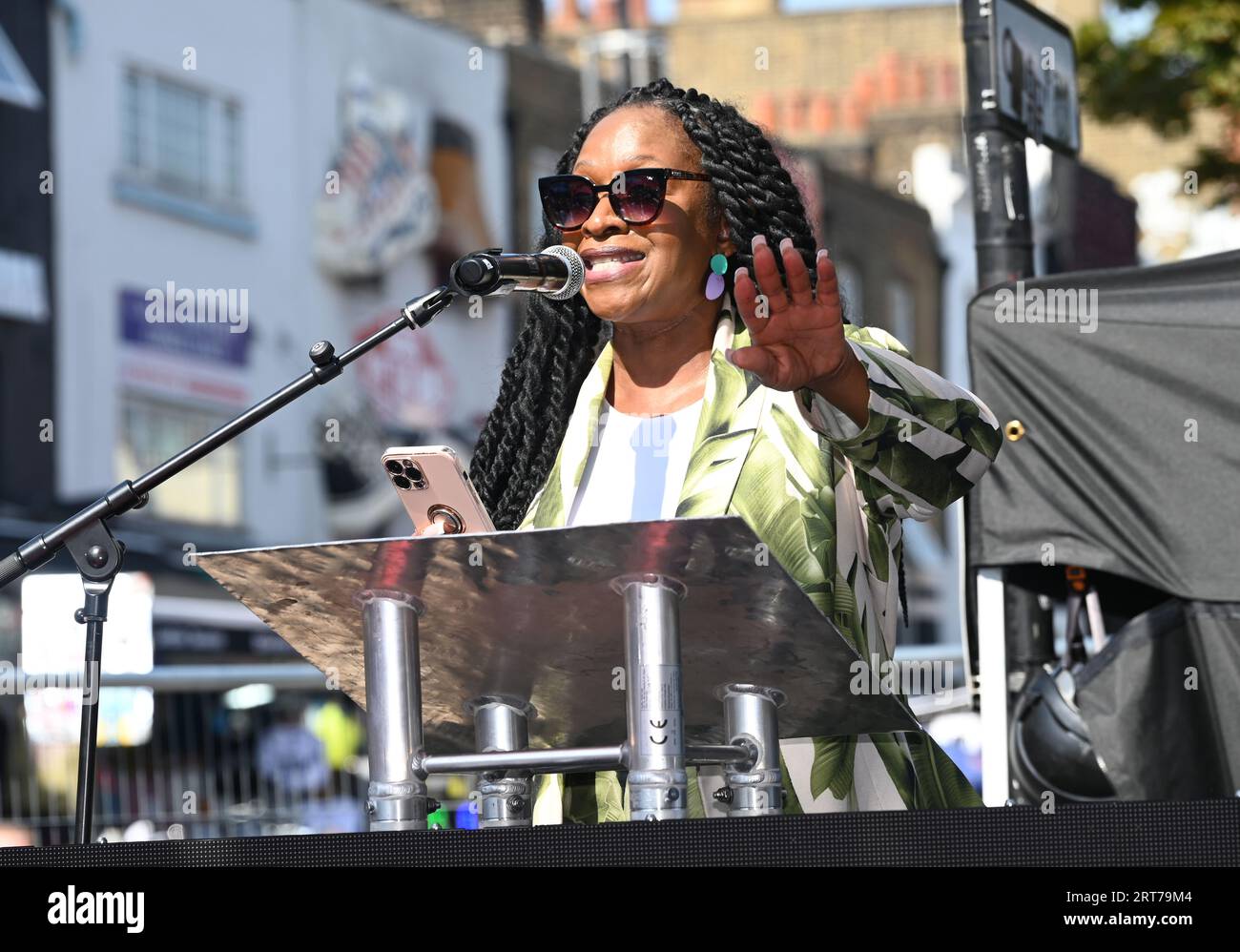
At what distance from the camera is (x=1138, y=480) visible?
5.12m

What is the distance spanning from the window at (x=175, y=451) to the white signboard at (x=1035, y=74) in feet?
48.7

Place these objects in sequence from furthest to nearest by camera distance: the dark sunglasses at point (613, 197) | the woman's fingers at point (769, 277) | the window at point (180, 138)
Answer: the window at point (180, 138) < the dark sunglasses at point (613, 197) < the woman's fingers at point (769, 277)

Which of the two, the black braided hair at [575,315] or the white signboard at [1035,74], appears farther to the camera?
the white signboard at [1035,74]

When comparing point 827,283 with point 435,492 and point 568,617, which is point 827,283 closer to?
point 568,617

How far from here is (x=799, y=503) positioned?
311 centimetres

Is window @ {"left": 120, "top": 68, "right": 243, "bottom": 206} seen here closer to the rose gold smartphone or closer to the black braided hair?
the black braided hair

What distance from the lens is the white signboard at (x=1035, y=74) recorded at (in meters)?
5.57

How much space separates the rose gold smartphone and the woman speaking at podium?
1.41 ft

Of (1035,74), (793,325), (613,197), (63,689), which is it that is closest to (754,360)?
(793,325)

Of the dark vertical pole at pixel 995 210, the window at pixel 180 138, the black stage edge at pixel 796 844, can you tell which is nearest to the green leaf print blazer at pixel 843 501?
the black stage edge at pixel 796 844

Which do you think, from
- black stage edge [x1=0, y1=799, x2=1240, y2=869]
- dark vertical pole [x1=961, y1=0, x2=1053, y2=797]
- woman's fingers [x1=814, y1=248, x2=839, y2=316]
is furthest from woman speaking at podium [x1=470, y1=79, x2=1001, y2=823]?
dark vertical pole [x1=961, y1=0, x2=1053, y2=797]

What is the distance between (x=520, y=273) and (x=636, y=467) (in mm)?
495

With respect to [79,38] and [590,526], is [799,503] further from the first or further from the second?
[79,38]

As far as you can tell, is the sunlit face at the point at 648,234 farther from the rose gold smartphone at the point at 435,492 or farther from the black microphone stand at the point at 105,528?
the rose gold smartphone at the point at 435,492
